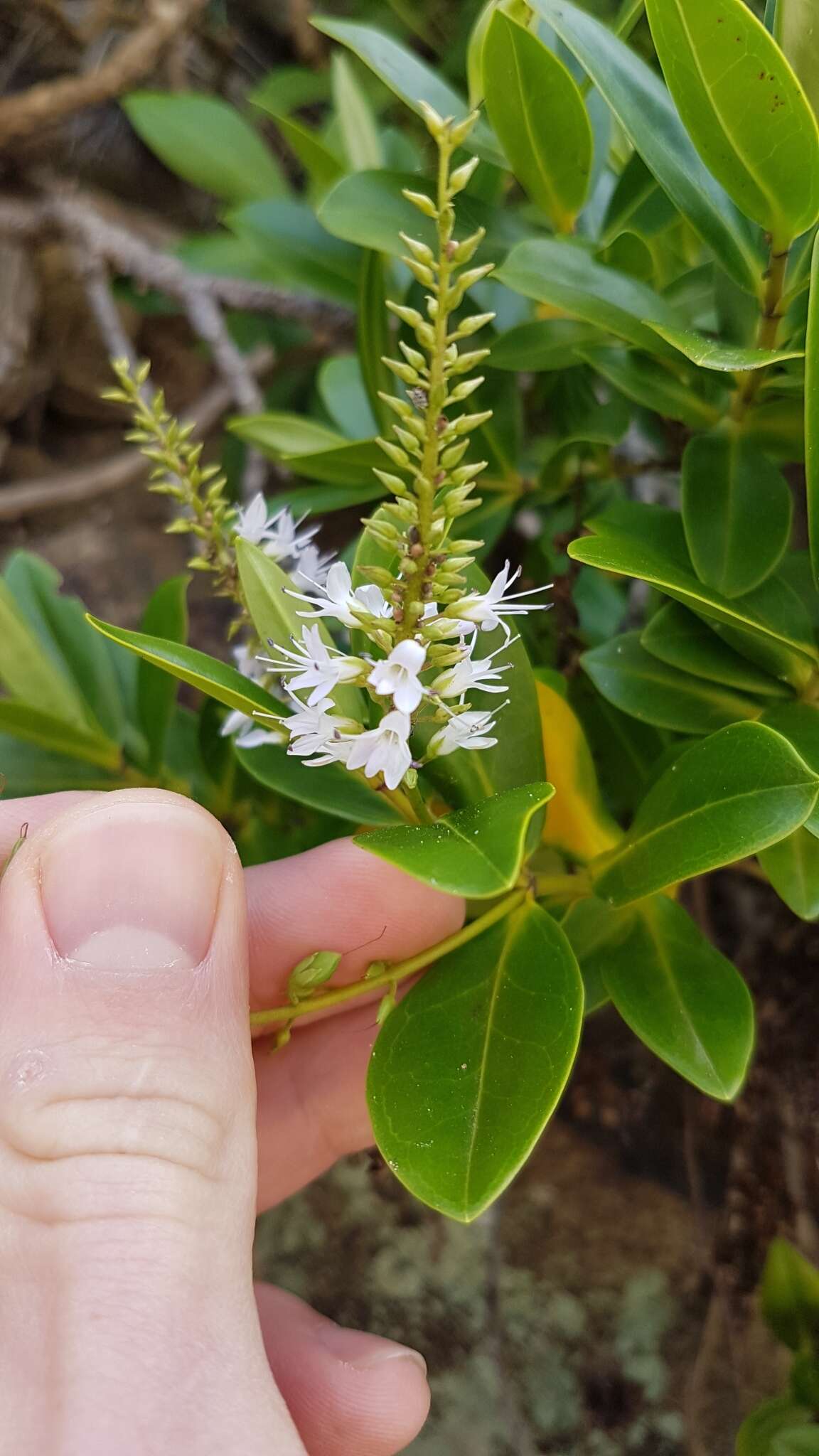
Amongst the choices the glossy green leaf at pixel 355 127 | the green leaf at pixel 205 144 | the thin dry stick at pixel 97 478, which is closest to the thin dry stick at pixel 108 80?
the green leaf at pixel 205 144

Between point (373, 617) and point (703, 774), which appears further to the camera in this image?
point (703, 774)

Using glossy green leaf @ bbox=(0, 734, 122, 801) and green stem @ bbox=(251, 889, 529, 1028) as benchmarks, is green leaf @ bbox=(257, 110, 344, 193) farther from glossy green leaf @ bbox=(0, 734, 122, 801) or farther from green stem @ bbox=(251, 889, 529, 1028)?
green stem @ bbox=(251, 889, 529, 1028)

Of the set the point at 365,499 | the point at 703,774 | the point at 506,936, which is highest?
the point at 365,499

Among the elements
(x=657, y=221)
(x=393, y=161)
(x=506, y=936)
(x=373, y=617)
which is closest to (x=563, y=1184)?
(x=506, y=936)

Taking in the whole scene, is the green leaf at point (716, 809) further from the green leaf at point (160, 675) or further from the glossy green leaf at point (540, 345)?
the green leaf at point (160, 675)

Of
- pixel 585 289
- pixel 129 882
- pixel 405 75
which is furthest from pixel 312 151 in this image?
pixel 129 882

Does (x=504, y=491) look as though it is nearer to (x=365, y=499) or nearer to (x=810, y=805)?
(x=365, y=499)

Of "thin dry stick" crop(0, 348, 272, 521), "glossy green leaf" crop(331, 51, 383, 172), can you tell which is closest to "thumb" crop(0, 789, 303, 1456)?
"glossy green leaf" crop(331, 51, 383, 172)
